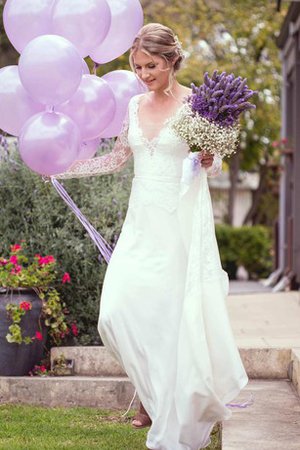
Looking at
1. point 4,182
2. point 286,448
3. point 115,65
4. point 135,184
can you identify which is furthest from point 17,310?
point 115,65

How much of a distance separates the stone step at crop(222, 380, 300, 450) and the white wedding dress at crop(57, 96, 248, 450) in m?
0.23

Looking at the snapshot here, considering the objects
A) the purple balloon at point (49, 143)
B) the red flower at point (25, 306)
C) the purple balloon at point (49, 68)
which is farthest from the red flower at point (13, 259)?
the purple balloon at point (49, 68)

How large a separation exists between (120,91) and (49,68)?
740mm

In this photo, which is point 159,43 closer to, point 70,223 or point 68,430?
point 68,430

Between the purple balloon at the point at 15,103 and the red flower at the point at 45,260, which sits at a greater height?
the purple balloon at the point at 15,103

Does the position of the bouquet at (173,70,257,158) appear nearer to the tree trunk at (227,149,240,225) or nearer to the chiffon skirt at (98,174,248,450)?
the chiffon skirt at (98,174,248,450)

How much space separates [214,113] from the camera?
13.8ft

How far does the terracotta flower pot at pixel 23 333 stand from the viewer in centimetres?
591

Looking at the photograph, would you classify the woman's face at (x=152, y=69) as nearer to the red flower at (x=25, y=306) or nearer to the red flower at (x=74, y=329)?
the red flower at (x=25, y=306)

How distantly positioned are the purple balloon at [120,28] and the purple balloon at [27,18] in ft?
1.15

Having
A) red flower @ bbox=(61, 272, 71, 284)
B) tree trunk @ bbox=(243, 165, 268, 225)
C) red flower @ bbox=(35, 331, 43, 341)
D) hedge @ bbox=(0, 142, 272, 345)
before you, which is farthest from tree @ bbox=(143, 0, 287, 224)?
red flower @ bbox=(35, 331, 43, 341)

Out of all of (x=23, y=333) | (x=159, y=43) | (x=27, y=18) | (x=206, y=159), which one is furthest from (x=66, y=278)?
(x=159, y=43)

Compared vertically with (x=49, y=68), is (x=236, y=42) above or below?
above

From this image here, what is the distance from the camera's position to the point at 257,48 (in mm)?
20609
